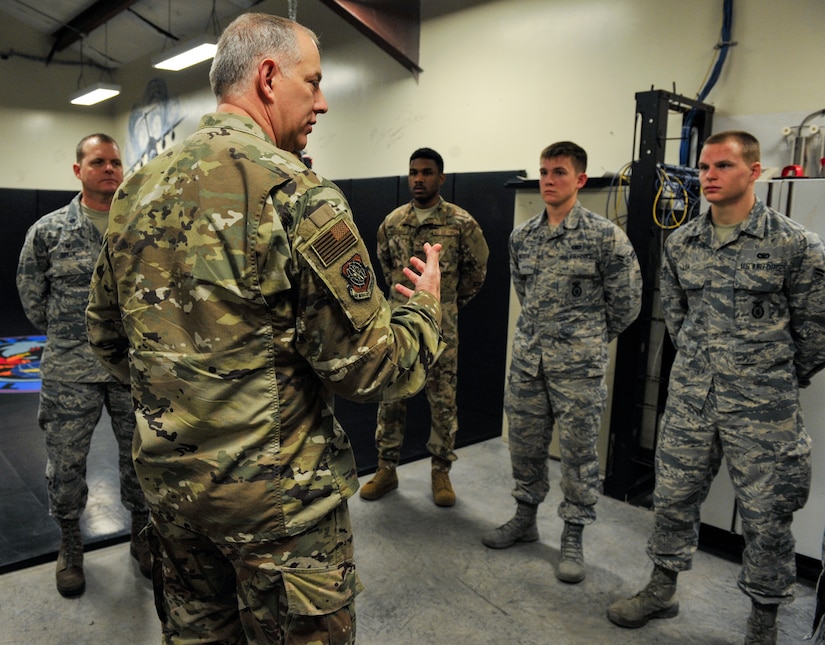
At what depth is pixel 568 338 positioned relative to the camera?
2.65m

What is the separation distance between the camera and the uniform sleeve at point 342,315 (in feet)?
3.56

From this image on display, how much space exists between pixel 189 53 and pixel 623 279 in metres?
5.17

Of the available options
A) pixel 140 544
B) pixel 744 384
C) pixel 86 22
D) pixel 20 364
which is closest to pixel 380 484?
pixel 140 544

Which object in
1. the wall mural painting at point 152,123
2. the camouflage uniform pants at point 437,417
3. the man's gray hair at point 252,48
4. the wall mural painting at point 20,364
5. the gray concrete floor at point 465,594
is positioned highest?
the wall mural painting at point 152,123

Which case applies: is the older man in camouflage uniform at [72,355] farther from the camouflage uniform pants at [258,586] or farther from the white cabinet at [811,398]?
the white cabinet at [811,398]

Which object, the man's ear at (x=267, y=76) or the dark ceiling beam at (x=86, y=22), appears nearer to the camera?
the man's ear at (x=267, y=76)

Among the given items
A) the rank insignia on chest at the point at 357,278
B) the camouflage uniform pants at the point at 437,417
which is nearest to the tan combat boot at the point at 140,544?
the camouflage uniform pants at the point at 437,417

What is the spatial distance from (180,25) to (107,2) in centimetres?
85

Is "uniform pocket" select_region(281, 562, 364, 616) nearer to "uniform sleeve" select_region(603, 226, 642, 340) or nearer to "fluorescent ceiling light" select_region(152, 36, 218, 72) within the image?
"uniform sleeve" select_region(603, 226, 642, 340)

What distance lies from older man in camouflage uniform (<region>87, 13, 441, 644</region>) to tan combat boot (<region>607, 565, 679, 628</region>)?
1.41m

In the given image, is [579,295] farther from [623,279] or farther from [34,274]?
[34,274]

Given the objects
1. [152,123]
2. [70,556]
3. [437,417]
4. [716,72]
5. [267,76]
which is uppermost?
[152,123]

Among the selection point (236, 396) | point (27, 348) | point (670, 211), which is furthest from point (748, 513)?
point (27, 348)

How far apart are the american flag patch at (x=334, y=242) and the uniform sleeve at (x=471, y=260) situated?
2.29 metres
